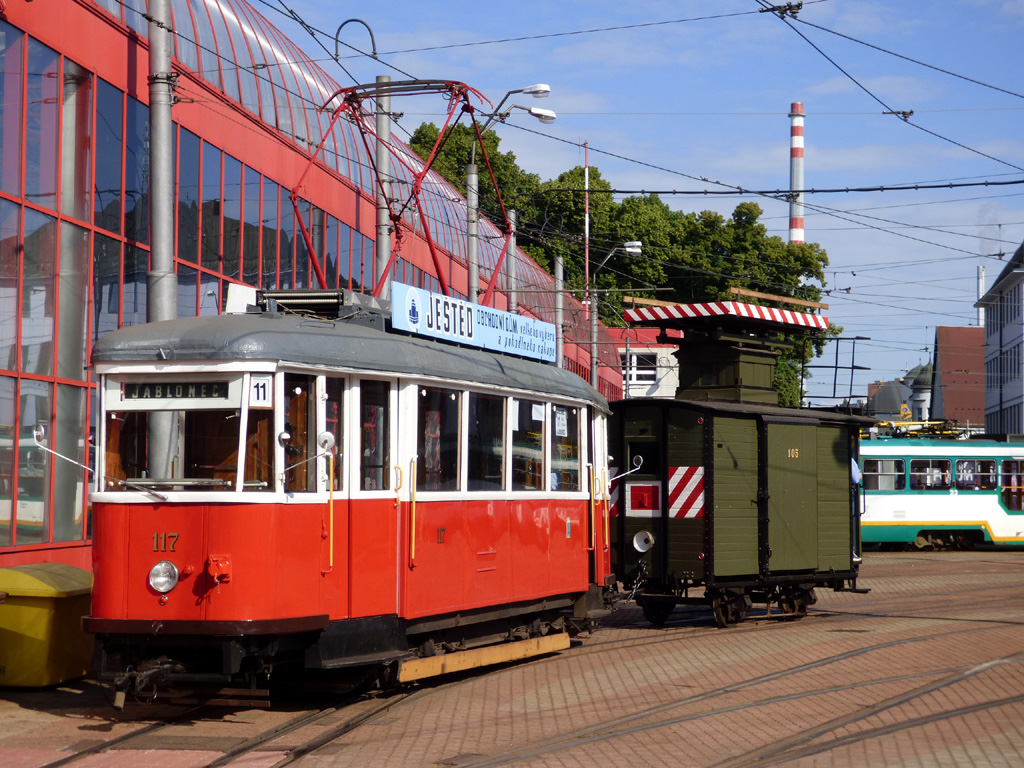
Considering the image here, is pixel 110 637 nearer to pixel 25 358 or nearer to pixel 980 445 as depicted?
pixel 25 358

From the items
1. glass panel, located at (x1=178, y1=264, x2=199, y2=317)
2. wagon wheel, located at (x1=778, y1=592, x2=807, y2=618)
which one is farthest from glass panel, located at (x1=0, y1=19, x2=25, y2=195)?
wagon wheel, located at (x1=778, y1=592, x2=807, y2=618)

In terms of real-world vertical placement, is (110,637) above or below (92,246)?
below

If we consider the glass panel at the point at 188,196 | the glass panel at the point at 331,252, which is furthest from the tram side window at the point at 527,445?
the glass panel at the point at 331,252

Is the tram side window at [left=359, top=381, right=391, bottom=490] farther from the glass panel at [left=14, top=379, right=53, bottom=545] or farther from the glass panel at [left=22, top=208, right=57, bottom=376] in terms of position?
the glass panel at [left=22, top=208, right=57, bottom=376]

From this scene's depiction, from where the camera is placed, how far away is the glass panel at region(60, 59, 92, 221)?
14.5m

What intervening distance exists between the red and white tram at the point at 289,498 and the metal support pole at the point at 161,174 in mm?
1591

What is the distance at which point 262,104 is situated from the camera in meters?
21.1

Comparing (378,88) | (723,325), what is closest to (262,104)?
(378,88)

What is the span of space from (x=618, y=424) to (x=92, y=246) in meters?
6.62

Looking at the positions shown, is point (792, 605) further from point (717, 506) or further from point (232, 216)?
point (232, 216)

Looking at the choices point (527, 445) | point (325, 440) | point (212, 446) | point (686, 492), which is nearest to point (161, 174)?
point (212, 446)

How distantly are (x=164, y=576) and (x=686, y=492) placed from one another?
8218 millimetres

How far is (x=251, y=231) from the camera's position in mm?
20750

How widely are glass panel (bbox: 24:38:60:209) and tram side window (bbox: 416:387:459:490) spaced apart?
5877 millimetres
